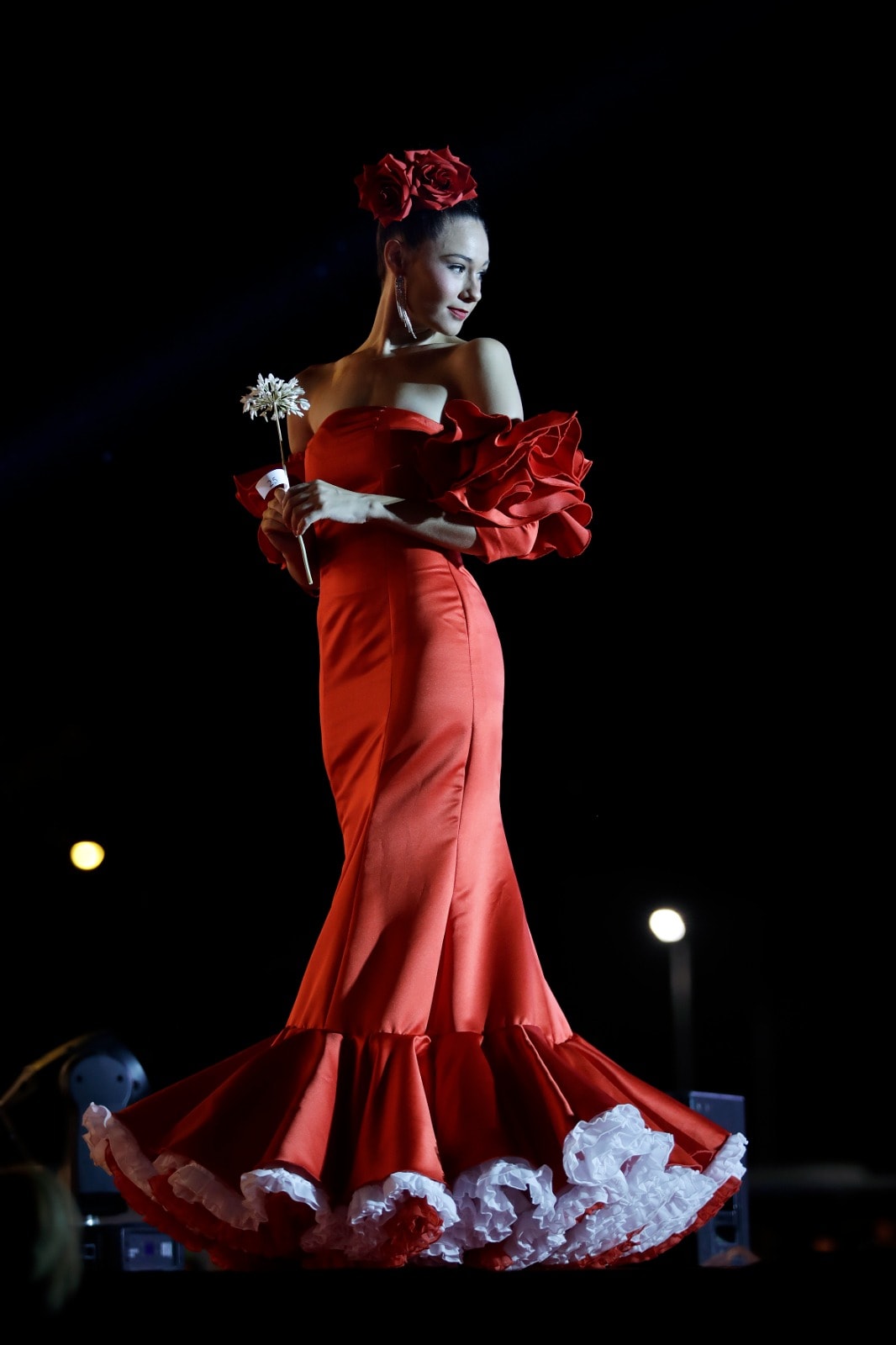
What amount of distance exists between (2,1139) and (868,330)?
9.76 ft

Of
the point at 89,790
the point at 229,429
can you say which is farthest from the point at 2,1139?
the point at 229,429

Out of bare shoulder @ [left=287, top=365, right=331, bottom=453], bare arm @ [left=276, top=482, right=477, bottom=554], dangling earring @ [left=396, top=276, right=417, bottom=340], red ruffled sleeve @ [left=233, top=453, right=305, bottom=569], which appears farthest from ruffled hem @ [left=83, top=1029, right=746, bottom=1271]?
dangling earring @ [left=396, top=276, right=417, bottom=340]

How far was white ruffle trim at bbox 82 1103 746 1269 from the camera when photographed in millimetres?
1912

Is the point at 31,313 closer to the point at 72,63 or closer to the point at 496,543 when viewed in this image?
the point at 72,63

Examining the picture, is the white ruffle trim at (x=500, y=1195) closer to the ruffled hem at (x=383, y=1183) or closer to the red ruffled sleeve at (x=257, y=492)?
the ruffled hem at (x=383, y=1183)

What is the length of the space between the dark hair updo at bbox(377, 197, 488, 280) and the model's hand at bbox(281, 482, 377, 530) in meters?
0.46

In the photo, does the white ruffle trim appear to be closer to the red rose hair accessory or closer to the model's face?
the model's face

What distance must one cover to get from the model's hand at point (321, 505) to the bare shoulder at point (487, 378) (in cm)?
24

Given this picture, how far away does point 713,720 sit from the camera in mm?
4582

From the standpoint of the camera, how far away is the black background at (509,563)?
12.0 feet

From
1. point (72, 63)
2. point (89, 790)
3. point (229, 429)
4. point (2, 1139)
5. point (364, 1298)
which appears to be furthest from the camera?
point (89, 790)

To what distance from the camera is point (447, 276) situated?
8.17ft

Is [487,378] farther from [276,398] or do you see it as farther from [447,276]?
[276,398]

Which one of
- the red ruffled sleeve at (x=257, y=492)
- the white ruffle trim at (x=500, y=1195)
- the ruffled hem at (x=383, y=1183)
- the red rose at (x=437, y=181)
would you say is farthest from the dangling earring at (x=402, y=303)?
the white ruffle trim at (x=500, y=1195)
